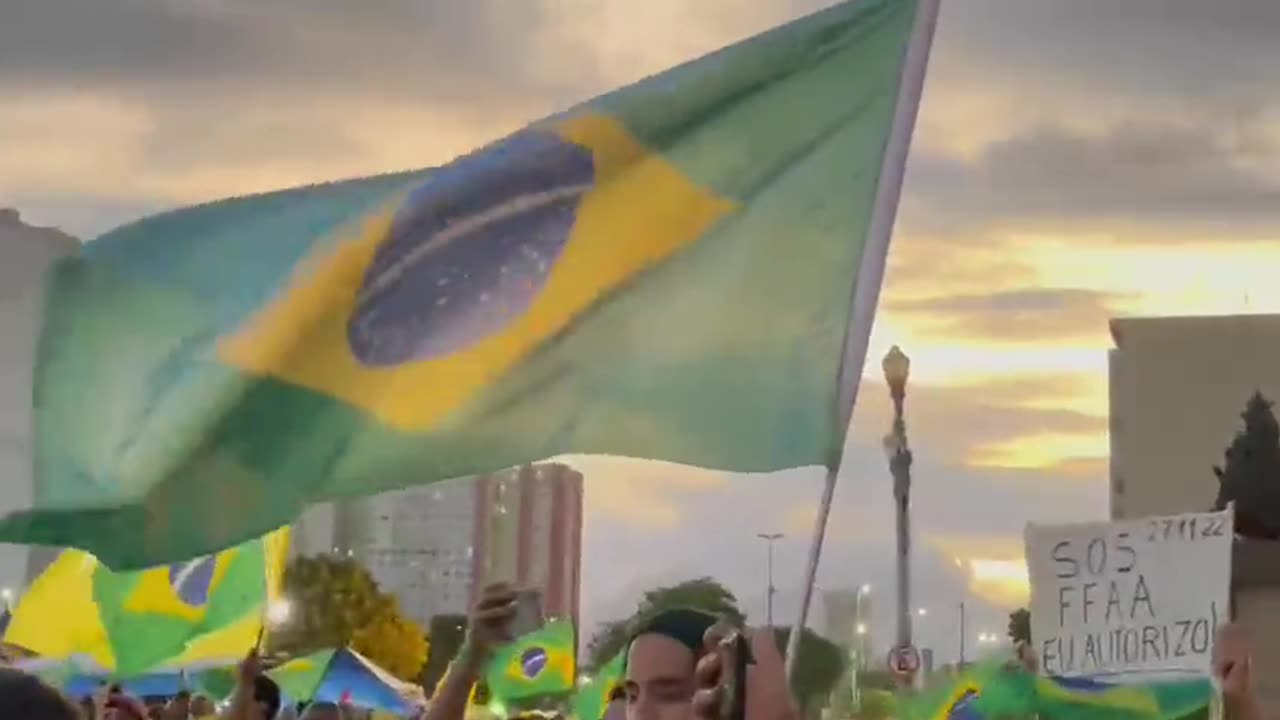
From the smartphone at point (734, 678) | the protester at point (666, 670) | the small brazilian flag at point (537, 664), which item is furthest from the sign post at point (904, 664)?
the smartphone at point (734, 678)

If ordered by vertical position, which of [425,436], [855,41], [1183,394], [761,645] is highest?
[1183,394]

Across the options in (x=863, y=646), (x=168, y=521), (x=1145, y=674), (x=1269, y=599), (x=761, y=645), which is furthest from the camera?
(x=863, y=646)

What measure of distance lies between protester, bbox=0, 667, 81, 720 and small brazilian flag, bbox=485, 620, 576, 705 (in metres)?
20.9

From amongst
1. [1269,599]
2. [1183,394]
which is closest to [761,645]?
[1269,599]

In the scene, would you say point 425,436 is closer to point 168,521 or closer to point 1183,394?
point 168,521

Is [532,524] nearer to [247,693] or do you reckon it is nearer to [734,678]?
[247,693]

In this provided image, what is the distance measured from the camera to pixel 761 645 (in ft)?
18.3

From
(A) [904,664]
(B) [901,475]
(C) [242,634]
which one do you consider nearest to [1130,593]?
(C) [242,634]

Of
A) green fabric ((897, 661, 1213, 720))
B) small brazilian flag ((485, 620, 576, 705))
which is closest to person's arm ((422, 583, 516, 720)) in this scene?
green fabric ((897, 661, 1213, 720))

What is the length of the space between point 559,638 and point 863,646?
8644cm

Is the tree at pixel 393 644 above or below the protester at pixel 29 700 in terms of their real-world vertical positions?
above

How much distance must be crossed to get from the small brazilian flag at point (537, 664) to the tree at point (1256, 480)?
6.09 m

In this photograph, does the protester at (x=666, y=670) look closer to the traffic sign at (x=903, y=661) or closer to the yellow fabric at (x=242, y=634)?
the yellow fabric at (x=242, y=634)

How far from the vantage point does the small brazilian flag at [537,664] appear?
24.8m
